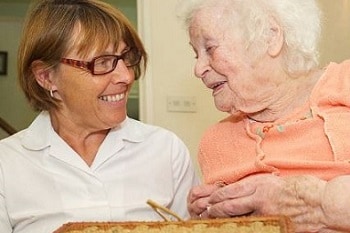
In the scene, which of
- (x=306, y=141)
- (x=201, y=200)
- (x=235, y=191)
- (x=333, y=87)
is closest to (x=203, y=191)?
(x=201, y=200)

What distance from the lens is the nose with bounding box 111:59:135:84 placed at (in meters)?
1.50

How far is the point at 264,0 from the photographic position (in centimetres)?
119

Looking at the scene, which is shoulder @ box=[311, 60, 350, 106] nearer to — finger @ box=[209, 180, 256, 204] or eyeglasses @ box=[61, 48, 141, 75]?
finger @ box=[209, 180, 256, 204]

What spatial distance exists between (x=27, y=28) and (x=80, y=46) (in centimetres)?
19

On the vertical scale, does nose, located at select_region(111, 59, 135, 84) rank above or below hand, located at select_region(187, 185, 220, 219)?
above

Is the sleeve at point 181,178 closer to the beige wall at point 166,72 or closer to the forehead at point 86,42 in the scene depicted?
the forehead at point 86,42

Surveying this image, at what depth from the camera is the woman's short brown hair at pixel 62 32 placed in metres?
Result: 1.50

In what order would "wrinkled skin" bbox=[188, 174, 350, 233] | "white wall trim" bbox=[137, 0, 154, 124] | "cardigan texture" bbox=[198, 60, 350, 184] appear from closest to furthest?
"wrinkled skin" bbox=[188, 174, 350, 233]
"cardigan texture" bbox=[198, 60, 350, 184]
"white wall trim" bbox=[137, 0, 154, 124]

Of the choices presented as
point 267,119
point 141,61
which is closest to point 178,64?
point 141,61

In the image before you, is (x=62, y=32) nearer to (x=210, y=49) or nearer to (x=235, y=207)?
(x=210, y=49)

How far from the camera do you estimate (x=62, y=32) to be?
150 cm

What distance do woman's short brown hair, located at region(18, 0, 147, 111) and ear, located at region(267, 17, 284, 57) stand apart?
48 centimetres

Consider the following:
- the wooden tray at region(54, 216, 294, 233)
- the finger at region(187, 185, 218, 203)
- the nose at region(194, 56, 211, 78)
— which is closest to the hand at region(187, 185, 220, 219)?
the finger at region(187, 185, 218, 203)

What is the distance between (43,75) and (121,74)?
25 centimetres
